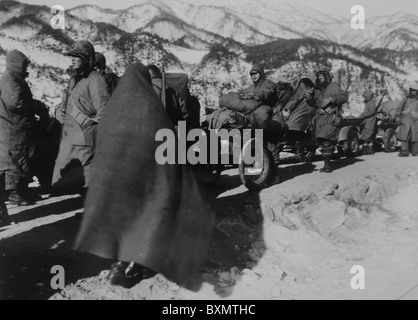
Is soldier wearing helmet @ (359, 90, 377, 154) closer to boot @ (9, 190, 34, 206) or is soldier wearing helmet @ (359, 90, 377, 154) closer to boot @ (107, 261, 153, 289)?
boot @ (9, 190, 34, 206)

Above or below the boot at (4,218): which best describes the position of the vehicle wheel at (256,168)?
above

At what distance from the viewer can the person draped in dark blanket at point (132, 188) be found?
3812 millimetres

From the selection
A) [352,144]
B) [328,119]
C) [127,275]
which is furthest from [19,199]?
[352,144]

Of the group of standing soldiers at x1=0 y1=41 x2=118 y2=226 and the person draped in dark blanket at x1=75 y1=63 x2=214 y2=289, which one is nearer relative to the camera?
the person draped in dark blanket at x1=75 y1=63 x2=214 y2=289

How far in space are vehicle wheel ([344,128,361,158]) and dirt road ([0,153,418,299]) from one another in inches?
56.6

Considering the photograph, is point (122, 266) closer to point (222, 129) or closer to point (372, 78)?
point (222, 129)

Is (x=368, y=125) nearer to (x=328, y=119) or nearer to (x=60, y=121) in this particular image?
(x=328, y=119)

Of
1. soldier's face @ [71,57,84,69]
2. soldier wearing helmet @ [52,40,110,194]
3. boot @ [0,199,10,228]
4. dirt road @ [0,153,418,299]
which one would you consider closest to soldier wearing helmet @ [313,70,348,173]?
dirt road @ [0,153,418,299]

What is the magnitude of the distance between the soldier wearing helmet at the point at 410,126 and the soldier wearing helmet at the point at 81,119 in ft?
26.0

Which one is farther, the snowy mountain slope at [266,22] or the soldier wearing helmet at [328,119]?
the snowy mountain slope at [266,22]

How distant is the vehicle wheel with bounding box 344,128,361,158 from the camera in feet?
34.1

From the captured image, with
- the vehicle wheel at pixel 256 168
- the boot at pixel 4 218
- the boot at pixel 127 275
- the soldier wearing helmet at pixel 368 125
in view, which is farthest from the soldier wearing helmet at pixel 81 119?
the soldier wearing helmet at pixel 368 125

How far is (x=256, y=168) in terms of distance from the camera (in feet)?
22.8

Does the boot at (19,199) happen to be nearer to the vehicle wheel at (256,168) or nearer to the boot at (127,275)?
the boot at (127,275)
